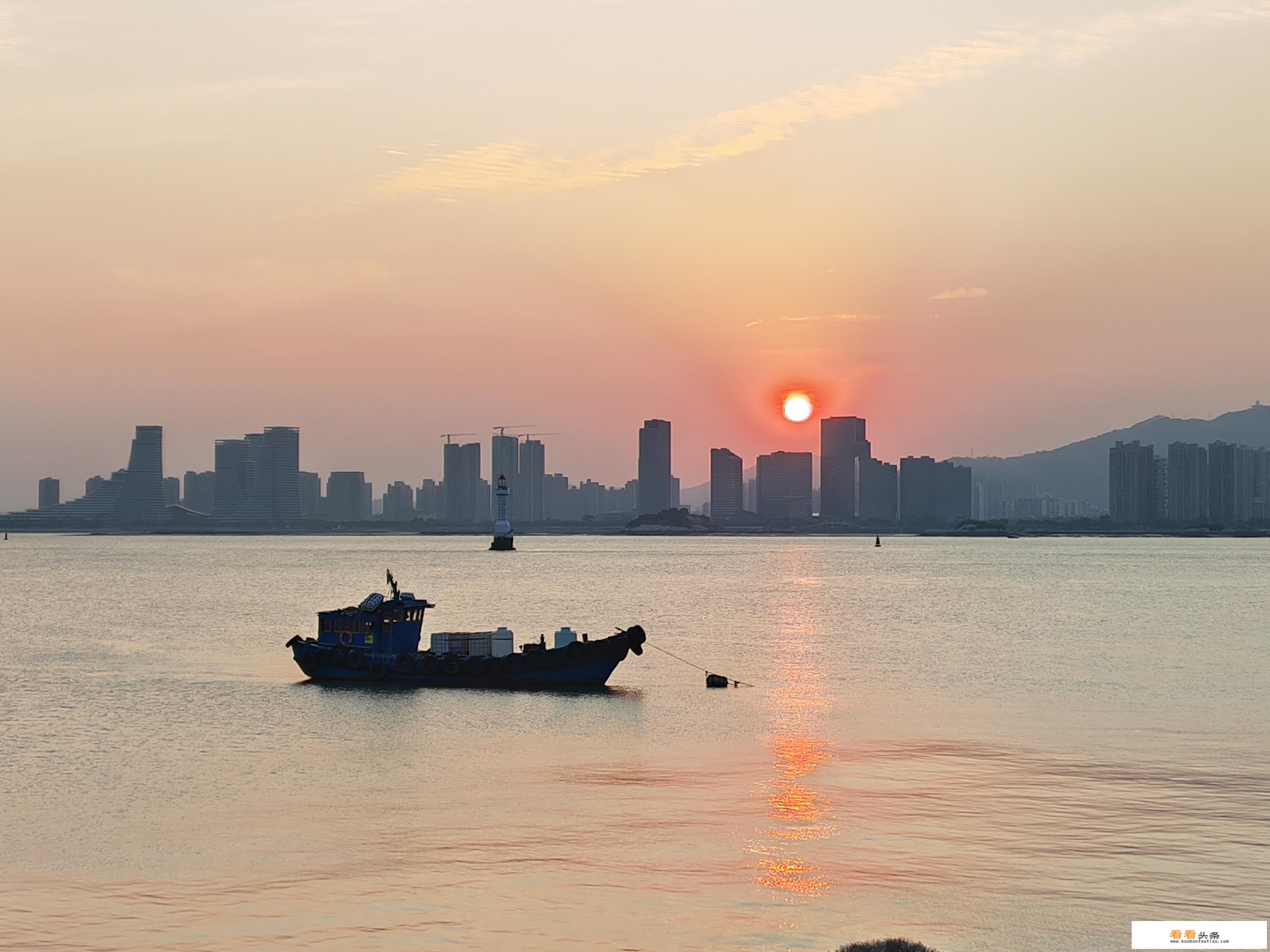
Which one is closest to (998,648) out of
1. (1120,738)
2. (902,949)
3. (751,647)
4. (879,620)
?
(751,647)

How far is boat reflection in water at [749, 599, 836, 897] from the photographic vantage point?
27719 mm

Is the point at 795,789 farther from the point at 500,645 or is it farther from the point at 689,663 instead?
the point at 689,663

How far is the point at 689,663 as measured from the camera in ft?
262

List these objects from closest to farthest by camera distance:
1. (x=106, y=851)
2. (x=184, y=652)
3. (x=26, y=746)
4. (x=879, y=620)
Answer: (x=106, y=851), (x=26, y=746), (x=184, y=652), (x=879, y=620)

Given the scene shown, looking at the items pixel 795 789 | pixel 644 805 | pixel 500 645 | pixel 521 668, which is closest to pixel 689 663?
pixel 500 645

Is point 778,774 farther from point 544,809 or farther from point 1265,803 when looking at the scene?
point 1265,803

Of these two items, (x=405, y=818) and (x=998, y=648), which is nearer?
(x=405, y=818)

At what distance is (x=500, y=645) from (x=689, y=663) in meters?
16.9

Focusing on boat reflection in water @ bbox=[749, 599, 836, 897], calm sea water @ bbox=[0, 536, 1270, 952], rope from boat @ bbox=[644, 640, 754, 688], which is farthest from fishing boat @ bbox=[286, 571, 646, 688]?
boat reflection in water @ bbox=[749, 599, 836, 897]

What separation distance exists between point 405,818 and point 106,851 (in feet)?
24.5

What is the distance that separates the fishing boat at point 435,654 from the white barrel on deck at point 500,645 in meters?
0.04

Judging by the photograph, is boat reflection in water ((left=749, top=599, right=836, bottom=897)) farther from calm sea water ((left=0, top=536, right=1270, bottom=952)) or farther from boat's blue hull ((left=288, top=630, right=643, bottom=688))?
boat's blue hull ((left=288, top=630, right=643, bottom=688))

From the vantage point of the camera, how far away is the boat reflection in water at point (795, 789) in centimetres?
2772

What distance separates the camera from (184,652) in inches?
3430
